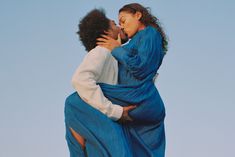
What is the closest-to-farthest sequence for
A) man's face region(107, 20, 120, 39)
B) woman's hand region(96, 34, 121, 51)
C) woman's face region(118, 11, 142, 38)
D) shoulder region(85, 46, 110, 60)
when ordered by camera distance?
shoulder region(85, 46, 110, 60) → woman's hand region(96, 34, 121, 51) → man's face region(107, 20, 120, 39) → woman's face region(118, 11, 142, 38)

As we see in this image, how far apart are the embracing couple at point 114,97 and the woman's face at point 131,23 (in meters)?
0.12

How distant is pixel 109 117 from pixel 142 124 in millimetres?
389

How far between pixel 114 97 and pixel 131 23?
0.93 meters

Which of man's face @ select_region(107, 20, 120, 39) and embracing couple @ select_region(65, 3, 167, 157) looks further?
man's face @ select_region(107, 20, 120, 39)

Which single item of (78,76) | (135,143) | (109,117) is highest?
(78,76)

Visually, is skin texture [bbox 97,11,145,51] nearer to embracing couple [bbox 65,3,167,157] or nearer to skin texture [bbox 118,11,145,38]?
skin texture [bbox 118,11,145,38]

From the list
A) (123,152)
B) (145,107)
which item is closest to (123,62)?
(145,107)

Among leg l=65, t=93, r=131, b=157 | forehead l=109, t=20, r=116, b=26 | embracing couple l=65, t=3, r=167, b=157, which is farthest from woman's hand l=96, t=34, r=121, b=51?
leg l=65, t=93, r=131, b=157

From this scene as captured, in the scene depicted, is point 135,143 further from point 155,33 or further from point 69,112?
point 155,33

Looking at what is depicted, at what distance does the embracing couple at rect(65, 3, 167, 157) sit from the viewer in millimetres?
5508

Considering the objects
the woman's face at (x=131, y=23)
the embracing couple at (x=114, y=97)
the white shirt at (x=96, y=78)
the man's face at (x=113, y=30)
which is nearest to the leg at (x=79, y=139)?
the embracing couple at (x=114, y=97)

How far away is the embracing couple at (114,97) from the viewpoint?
5508 millimetres

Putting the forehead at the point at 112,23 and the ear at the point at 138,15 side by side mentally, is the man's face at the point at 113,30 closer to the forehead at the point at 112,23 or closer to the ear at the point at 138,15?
the forehead at the point at 112,23

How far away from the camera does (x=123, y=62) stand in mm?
5719
